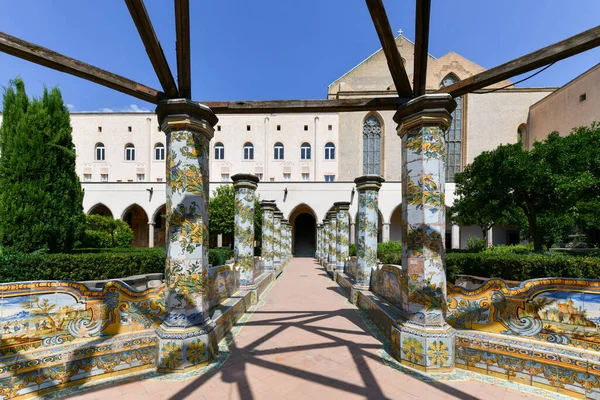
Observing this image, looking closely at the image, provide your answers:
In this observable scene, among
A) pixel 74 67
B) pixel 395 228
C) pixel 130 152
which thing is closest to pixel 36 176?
pixel 74 67

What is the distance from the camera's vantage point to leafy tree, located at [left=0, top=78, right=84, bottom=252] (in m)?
7.79

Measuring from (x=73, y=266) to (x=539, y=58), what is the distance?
380 inches

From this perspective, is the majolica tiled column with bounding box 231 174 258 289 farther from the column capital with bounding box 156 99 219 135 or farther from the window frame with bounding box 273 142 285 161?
the window frame with bounding box 273 142 285 161

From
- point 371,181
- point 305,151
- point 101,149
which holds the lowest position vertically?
point 371,181

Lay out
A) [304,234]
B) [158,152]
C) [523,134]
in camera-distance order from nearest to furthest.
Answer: [304,234], [523,134], [158,152]

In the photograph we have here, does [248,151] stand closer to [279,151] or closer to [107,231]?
[279,151]

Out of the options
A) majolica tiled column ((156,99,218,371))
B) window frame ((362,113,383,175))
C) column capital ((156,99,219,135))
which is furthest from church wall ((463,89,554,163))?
majolica tiled column ((156,99,218,371))

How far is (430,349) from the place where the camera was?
3.13m

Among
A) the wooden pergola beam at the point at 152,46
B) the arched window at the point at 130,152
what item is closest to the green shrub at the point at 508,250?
the wooden pergola beam at the point at 152,46

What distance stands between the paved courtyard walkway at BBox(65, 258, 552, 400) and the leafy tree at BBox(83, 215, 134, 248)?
14.6m

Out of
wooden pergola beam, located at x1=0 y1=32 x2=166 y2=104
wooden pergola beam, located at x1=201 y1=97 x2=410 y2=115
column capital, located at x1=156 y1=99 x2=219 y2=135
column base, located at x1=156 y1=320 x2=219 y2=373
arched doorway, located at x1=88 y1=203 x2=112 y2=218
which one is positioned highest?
wooden pergola beam, located at x1=0 y1=32 x2=166 y2=104

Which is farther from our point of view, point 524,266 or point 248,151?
point 248,151

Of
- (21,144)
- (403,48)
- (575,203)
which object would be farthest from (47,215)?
(403,48)

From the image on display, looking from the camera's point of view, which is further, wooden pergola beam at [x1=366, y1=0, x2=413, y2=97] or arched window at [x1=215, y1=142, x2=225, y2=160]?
arched window at [x1=215, y1=142, x2=225, y2=160]
